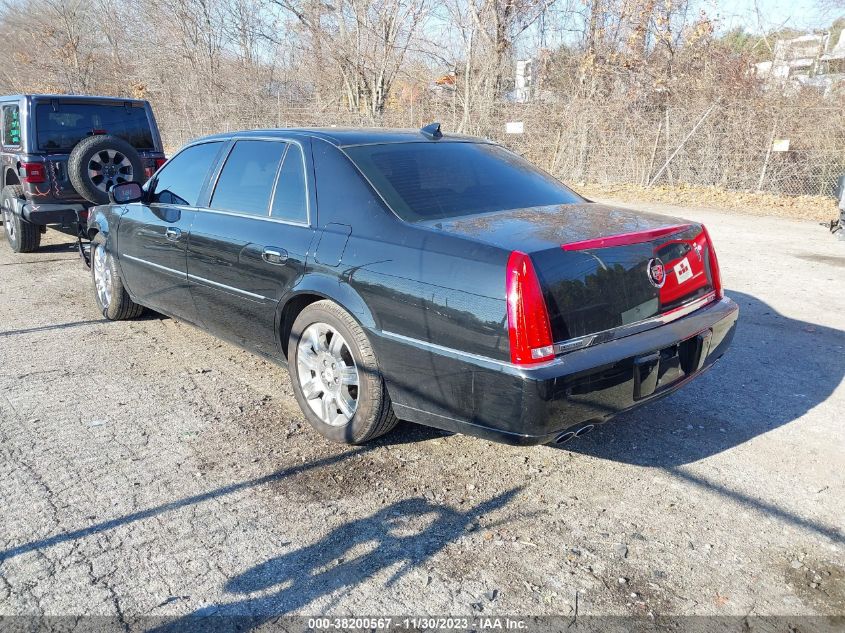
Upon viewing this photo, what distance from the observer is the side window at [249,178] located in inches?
159

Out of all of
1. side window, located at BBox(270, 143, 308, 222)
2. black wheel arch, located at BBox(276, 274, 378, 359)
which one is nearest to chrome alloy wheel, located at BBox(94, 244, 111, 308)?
side window, located at BBox(270, 143, 308, 222)

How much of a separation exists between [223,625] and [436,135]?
3.00m

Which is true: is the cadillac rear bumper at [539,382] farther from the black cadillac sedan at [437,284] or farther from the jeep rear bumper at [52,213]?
the jeep rear bumper at [52,213]

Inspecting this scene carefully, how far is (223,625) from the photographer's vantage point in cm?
235

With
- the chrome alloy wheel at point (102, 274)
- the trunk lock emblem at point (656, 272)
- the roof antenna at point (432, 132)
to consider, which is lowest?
the chrome alloy wheel at point (102, 274)

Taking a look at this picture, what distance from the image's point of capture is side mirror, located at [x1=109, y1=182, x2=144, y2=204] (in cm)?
516

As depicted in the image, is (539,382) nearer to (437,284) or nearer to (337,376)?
(437,284)

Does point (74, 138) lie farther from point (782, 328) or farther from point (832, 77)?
point (832, 77)

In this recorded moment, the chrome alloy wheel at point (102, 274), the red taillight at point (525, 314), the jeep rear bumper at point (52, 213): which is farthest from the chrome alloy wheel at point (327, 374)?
the jeep rear bumper at point (52, 213)

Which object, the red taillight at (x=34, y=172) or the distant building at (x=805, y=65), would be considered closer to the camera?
the red taillight at (x=34, y=172)

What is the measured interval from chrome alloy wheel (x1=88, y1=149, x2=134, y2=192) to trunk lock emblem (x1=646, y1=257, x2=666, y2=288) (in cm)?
670

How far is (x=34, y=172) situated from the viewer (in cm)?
808

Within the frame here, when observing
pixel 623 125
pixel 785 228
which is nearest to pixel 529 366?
pixel 785 228

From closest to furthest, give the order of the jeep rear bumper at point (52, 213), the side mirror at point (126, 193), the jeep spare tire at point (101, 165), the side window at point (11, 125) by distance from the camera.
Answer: the side mirror at point (126, 193) → the jeep spare tire at point (101, 165) → the jeep rear bumper at point (52, 213) → the side window at point (11, 125)
